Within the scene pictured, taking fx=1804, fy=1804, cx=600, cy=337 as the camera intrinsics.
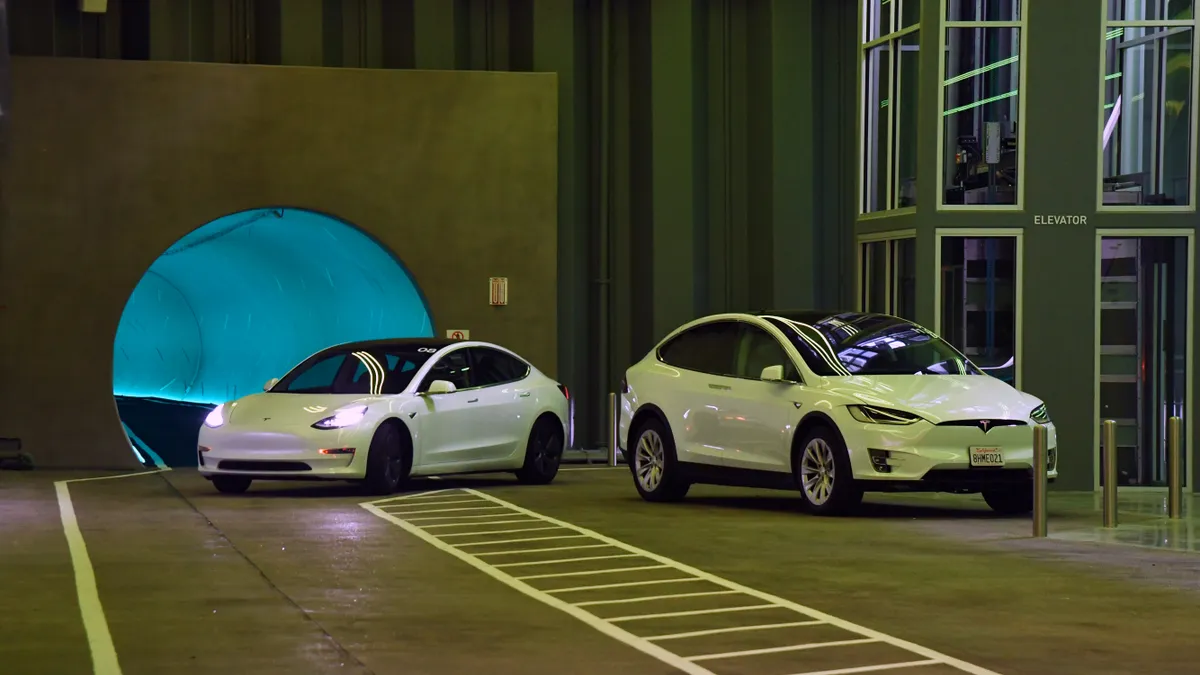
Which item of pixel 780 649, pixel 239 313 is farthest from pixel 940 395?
pixel 239 313

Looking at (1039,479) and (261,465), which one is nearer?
(1039,479)

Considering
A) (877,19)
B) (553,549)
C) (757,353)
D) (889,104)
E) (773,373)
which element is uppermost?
(877,19)

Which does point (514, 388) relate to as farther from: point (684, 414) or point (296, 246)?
point (296, 246)

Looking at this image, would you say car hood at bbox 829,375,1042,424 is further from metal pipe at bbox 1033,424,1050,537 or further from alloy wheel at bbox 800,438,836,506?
metal pipe at bbox 1033,424,1050,537

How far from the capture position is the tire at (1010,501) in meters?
14.8

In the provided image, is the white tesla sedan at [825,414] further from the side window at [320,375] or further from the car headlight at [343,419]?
the side window at [320,375]

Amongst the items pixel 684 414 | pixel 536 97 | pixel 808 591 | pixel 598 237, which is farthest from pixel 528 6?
pixel 808 591

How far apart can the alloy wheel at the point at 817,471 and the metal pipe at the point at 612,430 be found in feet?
19.9

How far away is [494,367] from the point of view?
17781 mm

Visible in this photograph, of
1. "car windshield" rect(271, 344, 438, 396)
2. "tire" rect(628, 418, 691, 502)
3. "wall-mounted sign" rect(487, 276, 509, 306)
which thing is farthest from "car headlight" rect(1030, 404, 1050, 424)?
"wall-mounted sign" rect(487, 276, 509, 306)

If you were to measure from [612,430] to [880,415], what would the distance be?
23.2 ft

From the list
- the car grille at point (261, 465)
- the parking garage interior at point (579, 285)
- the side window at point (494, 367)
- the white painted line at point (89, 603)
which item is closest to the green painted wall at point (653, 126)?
the parking garage interior at point (579, 285)

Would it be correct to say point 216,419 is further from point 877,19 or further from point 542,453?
point 877,19

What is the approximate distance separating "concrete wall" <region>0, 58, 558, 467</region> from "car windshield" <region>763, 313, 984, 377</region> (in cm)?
705
